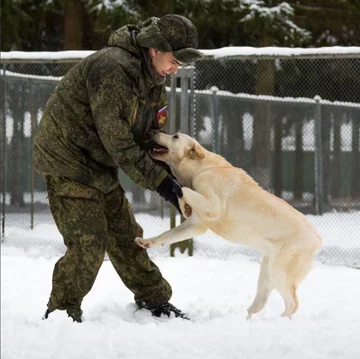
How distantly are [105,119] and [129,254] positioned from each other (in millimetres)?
1177

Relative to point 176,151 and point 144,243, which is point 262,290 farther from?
point 176,151

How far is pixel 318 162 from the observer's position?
30.7ft

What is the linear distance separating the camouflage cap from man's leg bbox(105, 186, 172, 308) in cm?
112

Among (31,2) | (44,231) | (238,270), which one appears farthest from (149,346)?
(31,2)

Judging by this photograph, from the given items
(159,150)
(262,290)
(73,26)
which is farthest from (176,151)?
(73,26)

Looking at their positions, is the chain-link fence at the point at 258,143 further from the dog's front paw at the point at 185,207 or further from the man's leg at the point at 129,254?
the dog's front paw at the point at 185,207

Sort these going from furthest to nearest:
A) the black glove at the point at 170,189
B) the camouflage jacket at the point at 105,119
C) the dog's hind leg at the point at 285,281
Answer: the dog's hind leg at the point at 285,281
the black glove at the point at 170,189
the camouflage jacket at the point at 105,119

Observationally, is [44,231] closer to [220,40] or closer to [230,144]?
[230,144]

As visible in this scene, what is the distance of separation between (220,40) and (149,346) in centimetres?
1244

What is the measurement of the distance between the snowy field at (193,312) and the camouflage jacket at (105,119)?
37.5 inches

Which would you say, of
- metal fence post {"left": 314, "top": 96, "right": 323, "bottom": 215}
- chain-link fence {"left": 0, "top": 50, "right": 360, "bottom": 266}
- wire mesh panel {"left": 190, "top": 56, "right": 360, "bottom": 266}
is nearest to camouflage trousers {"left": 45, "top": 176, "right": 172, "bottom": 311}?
chain-link fence {"left": 0, "top": 50, "right": 360, "bottom": 266}

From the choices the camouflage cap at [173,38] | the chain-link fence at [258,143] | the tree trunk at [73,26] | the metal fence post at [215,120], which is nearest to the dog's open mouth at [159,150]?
the camouflage cap at [173,38]

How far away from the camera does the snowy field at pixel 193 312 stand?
3816mm

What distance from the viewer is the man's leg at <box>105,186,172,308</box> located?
5.30m
